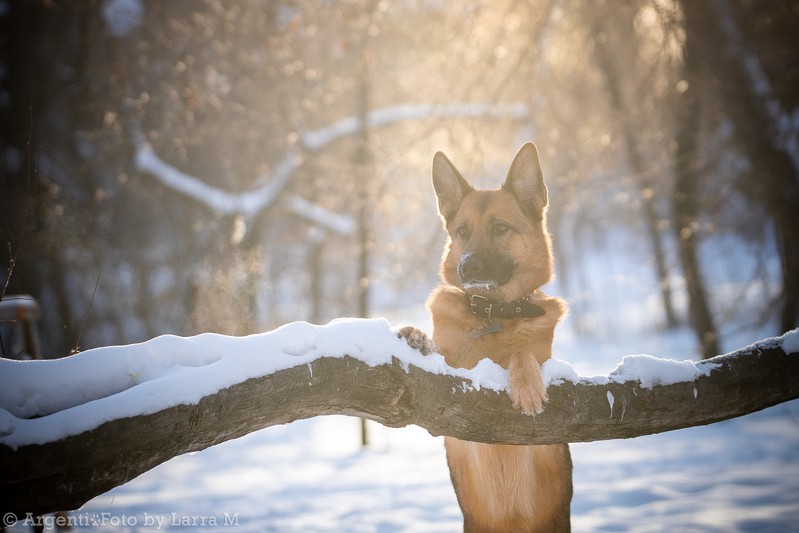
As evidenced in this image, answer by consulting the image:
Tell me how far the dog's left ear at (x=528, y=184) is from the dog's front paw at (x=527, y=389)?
5.60ft

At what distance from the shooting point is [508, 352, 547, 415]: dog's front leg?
108 inches

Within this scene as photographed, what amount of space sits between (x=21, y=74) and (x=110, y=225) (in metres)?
6.47

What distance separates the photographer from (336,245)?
60.3 ft

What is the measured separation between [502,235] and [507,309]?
72 cm

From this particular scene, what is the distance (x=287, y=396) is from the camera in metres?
2.42

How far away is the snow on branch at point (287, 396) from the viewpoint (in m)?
2.01

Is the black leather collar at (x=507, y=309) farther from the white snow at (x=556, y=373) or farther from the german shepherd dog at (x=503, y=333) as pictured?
the white snow at (x=556, y=373)

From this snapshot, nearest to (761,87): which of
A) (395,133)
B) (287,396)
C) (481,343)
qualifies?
(481,343)

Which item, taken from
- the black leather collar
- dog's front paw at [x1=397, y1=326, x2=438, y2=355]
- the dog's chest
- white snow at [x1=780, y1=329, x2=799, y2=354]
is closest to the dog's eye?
the black leather collar

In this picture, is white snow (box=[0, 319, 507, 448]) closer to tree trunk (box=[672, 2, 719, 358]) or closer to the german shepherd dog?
the german shepherd dog

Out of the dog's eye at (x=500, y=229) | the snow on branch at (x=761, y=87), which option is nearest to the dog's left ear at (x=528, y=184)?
the dog's eye at (x=500, y=229)

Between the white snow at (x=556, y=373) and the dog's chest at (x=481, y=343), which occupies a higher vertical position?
the dog's chest at (x=481, y=343)

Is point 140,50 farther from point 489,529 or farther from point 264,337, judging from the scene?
point 489,529

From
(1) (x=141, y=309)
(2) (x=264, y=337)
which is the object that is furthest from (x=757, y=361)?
→ (1) (x=141, y=309)
